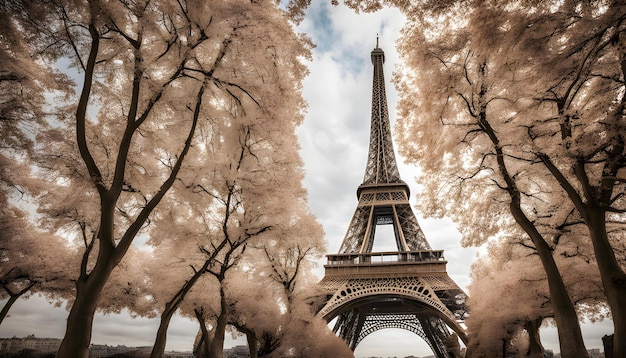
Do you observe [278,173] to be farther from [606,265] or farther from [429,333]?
[429,333]

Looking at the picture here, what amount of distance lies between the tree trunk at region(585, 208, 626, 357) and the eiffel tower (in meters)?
21.2

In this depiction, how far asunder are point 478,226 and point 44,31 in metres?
11.8

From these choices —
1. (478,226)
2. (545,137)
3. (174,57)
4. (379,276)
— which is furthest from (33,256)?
(379,276)

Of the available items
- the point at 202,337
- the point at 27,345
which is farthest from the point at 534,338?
the point at 27,345

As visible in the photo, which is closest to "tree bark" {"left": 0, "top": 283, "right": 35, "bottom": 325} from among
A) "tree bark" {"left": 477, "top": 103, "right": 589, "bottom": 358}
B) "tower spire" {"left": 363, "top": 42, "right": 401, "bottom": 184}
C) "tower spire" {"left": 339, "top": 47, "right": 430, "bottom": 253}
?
"tree bark" {"left": 477, "top": 103, "right": 589, "bottom": 358}

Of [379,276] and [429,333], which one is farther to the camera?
[429,333]

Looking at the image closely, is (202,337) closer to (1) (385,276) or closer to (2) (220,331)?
(2) (220,331)

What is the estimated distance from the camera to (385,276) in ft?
109

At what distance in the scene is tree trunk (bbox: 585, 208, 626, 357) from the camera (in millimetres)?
6938

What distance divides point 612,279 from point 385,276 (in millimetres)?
26831

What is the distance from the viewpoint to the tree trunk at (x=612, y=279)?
6.94m

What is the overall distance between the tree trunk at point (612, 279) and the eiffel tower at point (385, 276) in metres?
21.2

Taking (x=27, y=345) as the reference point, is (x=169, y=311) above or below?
above

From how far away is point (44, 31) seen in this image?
770cm
